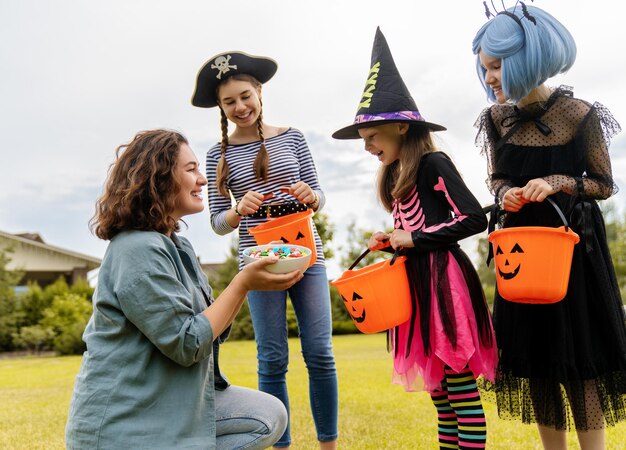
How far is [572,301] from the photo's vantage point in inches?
103

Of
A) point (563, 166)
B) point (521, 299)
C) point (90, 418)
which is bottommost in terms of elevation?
point (90, 418)

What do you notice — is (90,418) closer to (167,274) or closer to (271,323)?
(167,274)

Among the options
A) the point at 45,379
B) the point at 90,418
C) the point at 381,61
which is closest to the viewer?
the point at 90,418

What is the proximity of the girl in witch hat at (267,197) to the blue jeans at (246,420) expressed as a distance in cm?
68

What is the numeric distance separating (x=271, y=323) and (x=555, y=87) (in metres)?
1.77

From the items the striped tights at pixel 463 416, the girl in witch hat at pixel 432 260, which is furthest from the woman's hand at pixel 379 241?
the striped tights at pixel 463 416

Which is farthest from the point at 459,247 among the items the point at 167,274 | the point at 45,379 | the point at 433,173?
the point at 45,379

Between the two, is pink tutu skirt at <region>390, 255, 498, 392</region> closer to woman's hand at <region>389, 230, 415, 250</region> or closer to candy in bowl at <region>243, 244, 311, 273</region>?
woman's hand at <region>389, 230, 415, 250</region>

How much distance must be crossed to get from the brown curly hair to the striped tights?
1.36 m

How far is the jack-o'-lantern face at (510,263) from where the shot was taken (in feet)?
7.87

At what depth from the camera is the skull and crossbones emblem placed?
3.27 meters

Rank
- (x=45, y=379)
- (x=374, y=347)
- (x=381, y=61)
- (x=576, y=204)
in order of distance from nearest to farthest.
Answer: (x=576, y=204), (x=381, y=61), (x=45, y=379), (x=374, y=347)

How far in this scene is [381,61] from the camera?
2969 millimetres

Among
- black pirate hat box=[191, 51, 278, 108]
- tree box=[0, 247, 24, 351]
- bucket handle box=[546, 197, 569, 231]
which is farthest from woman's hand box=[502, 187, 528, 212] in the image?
tree box=[0, 247, 24, 351]
